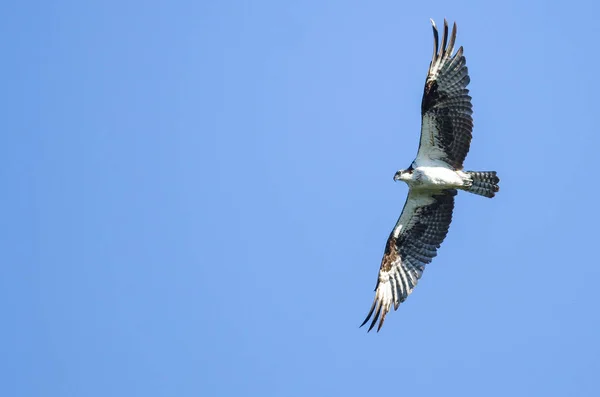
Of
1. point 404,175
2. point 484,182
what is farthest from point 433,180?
point 484,182

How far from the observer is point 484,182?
1628 centimetres

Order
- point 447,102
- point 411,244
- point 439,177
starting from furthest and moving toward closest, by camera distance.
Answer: point 411,244 < point 439,177 < point 447,102

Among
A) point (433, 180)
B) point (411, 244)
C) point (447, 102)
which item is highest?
point (447, 102)

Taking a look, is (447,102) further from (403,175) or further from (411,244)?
(411,244)

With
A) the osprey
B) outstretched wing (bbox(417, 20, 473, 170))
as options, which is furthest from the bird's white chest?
outstretched wing (bbox(417, 20, 473, 170))

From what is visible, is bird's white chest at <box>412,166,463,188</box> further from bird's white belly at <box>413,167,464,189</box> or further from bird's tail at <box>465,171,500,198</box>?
bird's tail at <box>465,171,500,198</box>

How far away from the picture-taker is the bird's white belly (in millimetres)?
16359

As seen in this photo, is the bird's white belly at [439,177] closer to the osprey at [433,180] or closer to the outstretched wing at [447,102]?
the osprey at [433,180]

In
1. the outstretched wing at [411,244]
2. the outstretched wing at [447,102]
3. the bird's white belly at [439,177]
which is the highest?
the outstretched wing at [447,102]

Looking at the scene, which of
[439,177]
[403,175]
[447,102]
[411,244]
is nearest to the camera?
[447,102]

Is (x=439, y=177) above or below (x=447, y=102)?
below

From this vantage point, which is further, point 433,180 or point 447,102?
point 433,180

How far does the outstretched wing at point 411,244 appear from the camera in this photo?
1703 centimetres

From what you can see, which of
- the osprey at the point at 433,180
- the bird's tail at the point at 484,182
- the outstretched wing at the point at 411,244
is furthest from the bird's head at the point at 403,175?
the bird's tail at the point at 484,182
